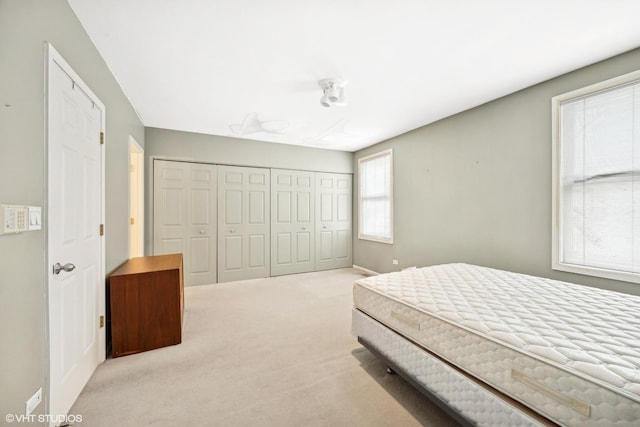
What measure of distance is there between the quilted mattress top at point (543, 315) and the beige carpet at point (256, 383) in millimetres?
661

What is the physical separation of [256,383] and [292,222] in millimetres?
3429

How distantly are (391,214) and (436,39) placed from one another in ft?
9.88

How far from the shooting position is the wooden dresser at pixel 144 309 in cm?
222

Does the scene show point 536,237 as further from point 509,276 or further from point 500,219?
point 509,276

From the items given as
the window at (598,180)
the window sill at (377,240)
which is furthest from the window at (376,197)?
the window at (598,180)

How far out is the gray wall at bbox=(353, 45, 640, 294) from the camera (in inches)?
101

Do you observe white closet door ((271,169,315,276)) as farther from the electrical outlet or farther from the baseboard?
the electrical outlet

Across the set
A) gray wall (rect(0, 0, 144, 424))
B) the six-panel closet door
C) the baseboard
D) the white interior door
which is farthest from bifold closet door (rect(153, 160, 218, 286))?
the baseboard

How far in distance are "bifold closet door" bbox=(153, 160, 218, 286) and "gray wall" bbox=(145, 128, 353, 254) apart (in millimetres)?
101

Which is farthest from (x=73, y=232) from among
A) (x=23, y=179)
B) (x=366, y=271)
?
(x=366, y=271)

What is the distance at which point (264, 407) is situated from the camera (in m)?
1.62

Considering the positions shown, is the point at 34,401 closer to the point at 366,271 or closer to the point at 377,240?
the point at 377,240

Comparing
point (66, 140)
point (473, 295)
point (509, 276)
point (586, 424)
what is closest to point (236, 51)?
point (66, 140)

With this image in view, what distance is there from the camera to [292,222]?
5109 mm
